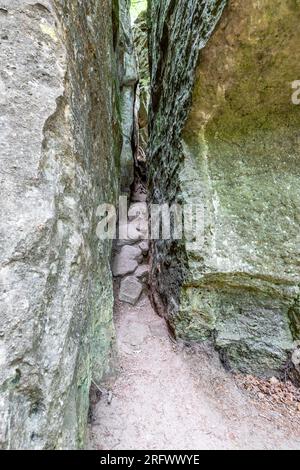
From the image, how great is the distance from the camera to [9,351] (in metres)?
1.26

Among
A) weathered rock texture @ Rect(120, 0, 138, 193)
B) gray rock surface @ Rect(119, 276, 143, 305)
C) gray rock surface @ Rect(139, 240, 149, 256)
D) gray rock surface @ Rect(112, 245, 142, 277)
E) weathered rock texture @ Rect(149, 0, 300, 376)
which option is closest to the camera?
weathered rock texture @ Rect(149, 0, 300, 376)

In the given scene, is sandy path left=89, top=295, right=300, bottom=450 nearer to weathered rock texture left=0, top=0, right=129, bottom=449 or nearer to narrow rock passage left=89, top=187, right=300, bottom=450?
narrow rock passage left=89, top=187, right=300, bottom=450

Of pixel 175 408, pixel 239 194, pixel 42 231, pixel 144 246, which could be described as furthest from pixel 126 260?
pixel 42 231

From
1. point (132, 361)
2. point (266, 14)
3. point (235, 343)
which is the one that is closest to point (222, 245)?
point (235, 343)

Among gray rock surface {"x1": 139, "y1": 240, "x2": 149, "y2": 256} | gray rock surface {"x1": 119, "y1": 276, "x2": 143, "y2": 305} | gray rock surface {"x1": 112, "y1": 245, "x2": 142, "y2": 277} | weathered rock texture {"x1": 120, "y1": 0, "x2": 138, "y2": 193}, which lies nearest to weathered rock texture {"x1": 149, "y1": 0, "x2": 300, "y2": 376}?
gray rock surface {"x1": 119, "y1": 276, "x2": 143, "y2": 305}

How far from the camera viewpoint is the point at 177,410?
85.1 inches

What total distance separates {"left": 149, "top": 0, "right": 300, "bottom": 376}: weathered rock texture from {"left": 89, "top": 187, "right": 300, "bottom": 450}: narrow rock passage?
275 millimetres

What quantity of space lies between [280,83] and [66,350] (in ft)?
8.99

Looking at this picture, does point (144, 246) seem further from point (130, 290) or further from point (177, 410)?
point (177, 410)

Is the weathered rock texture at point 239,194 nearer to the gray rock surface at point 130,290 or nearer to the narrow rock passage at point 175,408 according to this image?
the narrow rock passage at point 175,408

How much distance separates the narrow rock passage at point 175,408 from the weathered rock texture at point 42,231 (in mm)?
394

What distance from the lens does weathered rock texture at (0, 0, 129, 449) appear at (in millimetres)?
1304

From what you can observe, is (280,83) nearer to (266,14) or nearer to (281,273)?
(266,14)

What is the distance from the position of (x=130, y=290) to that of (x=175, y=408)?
1694 mm
